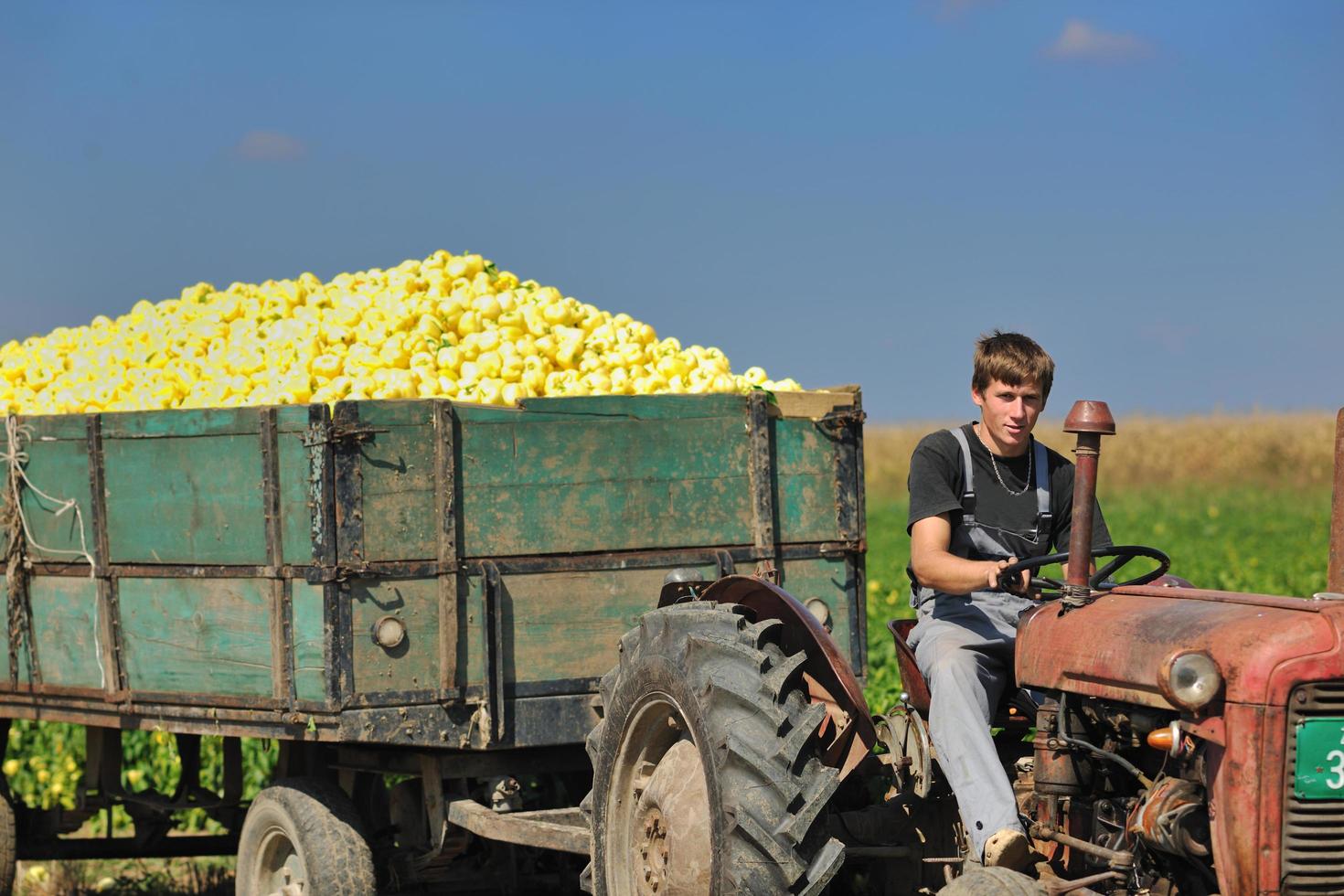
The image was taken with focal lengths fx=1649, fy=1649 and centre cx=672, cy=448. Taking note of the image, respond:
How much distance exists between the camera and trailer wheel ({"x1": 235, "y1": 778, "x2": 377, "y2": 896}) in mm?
5945

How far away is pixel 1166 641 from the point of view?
387 cm

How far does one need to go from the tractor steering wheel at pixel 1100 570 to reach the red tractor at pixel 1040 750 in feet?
0.05

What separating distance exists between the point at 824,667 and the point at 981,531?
0.62 meters

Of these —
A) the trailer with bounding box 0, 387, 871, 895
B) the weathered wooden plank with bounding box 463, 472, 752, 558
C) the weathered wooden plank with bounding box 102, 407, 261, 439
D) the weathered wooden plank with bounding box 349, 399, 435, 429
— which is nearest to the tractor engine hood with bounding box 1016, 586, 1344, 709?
the trailer with bounding box 0, 387, 871, 895

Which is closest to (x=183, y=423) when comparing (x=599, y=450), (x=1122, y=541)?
(x=599, y=450)

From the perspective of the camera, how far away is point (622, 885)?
4.95m

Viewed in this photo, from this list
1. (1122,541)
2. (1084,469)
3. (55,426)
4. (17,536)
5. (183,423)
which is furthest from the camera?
(1122,541)

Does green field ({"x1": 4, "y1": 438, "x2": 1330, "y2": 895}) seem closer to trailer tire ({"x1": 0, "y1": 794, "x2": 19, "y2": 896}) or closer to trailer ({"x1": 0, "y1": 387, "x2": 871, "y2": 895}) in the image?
trailer tire ({"x1": 0, "y1": 794, "x2": 19, "y2": 896})

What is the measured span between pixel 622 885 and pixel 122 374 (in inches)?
151

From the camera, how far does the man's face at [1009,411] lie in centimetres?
484

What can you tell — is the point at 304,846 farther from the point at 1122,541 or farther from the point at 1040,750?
the point at 1122,541

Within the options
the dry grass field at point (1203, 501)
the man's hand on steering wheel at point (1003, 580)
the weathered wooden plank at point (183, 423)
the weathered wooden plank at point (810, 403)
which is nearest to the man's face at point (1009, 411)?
the man's hand on steering wheel at point (1003, 580)

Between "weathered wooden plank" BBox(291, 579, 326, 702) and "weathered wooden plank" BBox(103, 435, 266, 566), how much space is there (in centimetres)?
25

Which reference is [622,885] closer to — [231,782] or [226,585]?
[226,585]
